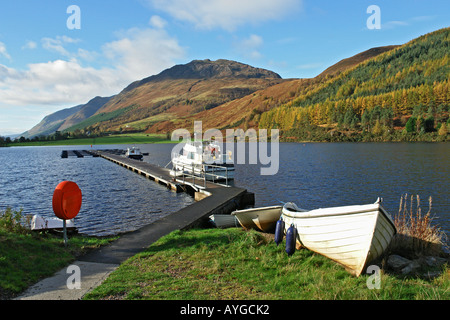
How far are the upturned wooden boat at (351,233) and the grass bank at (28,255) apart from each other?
854 cm

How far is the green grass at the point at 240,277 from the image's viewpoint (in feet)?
23.3

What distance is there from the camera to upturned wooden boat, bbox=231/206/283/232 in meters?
13.4

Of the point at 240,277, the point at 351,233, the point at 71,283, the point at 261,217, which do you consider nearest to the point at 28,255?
the point at 71,283

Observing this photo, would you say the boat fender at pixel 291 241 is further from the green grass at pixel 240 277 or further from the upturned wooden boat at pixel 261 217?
the upturned wooden boat at pixel 261 217

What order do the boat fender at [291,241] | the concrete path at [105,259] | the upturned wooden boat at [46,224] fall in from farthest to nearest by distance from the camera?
the upturned wooden boat at [46,224] < the boat fender at [291,241] < the concrete path at [105,259]

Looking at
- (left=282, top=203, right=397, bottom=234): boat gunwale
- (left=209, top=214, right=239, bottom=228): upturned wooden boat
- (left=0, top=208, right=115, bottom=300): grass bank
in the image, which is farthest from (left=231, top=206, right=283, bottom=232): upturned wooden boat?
(left=0, top=208, right=115, bottom=300): grass bank

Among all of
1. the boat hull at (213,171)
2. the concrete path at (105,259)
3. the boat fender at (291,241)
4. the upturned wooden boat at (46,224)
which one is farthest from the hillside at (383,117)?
the upturned wooden boat at (46,224)

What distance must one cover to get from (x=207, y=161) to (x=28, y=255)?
74.7ft

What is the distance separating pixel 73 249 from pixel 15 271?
2.59 meters

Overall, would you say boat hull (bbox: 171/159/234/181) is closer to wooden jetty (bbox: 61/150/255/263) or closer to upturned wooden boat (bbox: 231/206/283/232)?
wooden jetty (bbox: 61/150/255/263)

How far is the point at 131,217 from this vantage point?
2128 centimetres

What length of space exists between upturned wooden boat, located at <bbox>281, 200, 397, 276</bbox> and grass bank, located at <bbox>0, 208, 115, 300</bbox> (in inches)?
336

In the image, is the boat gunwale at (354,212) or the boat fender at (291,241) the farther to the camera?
the boat fender at (291,241)
